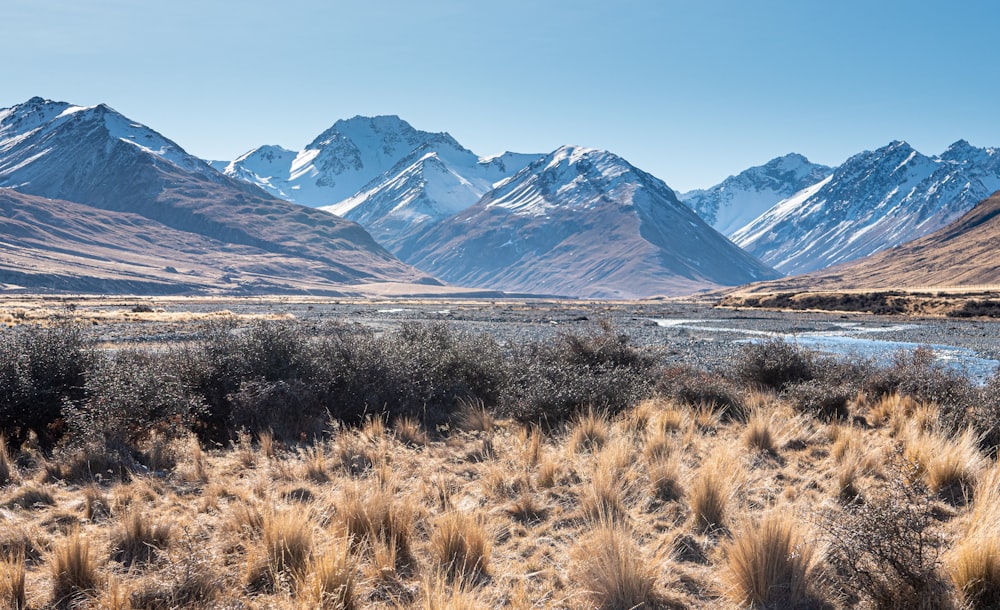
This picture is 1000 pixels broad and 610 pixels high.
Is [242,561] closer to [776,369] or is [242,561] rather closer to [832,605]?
[832,605]

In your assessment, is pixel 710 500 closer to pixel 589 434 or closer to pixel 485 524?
pixel 485 524

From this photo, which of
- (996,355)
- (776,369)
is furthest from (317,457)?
(996,355)

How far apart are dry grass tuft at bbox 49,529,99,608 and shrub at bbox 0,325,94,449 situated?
4.14 m

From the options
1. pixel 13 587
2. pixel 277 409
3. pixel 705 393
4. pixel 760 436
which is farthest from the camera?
pixel 705 393

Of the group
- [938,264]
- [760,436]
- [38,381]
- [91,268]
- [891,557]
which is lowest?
[938,264]

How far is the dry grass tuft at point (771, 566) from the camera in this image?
13.1 ft

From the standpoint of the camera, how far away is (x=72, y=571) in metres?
4.04

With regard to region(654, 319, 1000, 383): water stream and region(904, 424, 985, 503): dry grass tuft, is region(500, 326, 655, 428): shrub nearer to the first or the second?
region(904, 424, 985, 503): dry grass tuft

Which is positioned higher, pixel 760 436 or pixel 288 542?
pixel 288 542

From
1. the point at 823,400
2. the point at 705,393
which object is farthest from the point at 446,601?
the point at 823,400

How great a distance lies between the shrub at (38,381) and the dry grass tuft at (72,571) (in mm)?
4136

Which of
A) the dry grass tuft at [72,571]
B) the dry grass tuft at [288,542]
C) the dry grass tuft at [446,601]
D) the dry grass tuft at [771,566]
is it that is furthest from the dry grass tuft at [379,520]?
the dry grass tuft at [771,566]

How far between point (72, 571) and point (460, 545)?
2776 millimetres

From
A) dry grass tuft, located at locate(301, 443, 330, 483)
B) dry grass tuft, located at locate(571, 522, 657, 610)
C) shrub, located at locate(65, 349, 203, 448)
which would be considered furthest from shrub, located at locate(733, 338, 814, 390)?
shrub, located at locate(65, 349, 203, 448)
